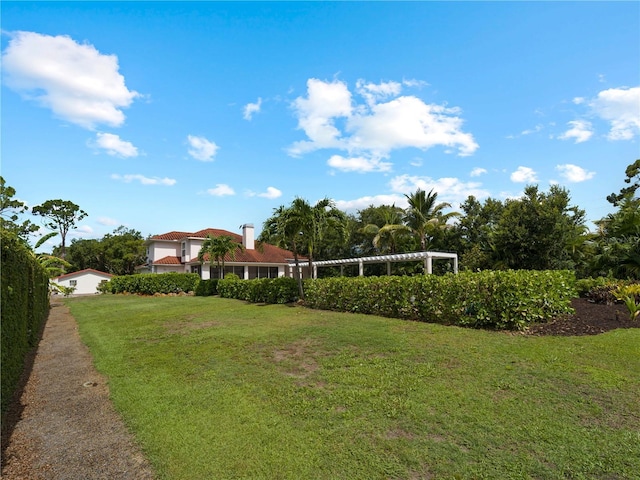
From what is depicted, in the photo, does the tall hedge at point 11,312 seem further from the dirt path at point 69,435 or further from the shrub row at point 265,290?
the shrub row at point 265,290

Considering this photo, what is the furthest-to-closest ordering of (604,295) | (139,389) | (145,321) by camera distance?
(145,321)
(604,295)
(139,389)

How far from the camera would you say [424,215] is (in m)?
28.0

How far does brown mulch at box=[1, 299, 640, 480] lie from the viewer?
3402mm

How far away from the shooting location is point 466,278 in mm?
9523

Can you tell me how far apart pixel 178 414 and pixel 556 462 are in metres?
3.94

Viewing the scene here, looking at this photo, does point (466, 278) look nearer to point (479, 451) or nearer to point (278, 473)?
point (479, 451)

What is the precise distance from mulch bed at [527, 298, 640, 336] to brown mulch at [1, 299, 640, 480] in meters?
0.16

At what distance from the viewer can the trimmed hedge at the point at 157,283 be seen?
97.2ft

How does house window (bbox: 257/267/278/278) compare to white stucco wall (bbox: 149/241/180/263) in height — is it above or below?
below

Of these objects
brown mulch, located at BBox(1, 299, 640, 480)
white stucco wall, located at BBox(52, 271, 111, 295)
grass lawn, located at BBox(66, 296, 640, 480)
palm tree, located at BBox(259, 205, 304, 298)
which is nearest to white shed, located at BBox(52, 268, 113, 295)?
white stucco wall, located at BBox(52, 271, 111, 295)

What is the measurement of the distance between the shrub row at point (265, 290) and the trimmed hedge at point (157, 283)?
881 cm

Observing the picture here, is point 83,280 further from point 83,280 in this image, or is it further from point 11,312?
point 11,312

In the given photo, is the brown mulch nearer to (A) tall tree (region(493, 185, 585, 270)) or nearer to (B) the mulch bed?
(B) the mulch bed

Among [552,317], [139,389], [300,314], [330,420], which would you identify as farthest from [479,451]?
[300,314]
